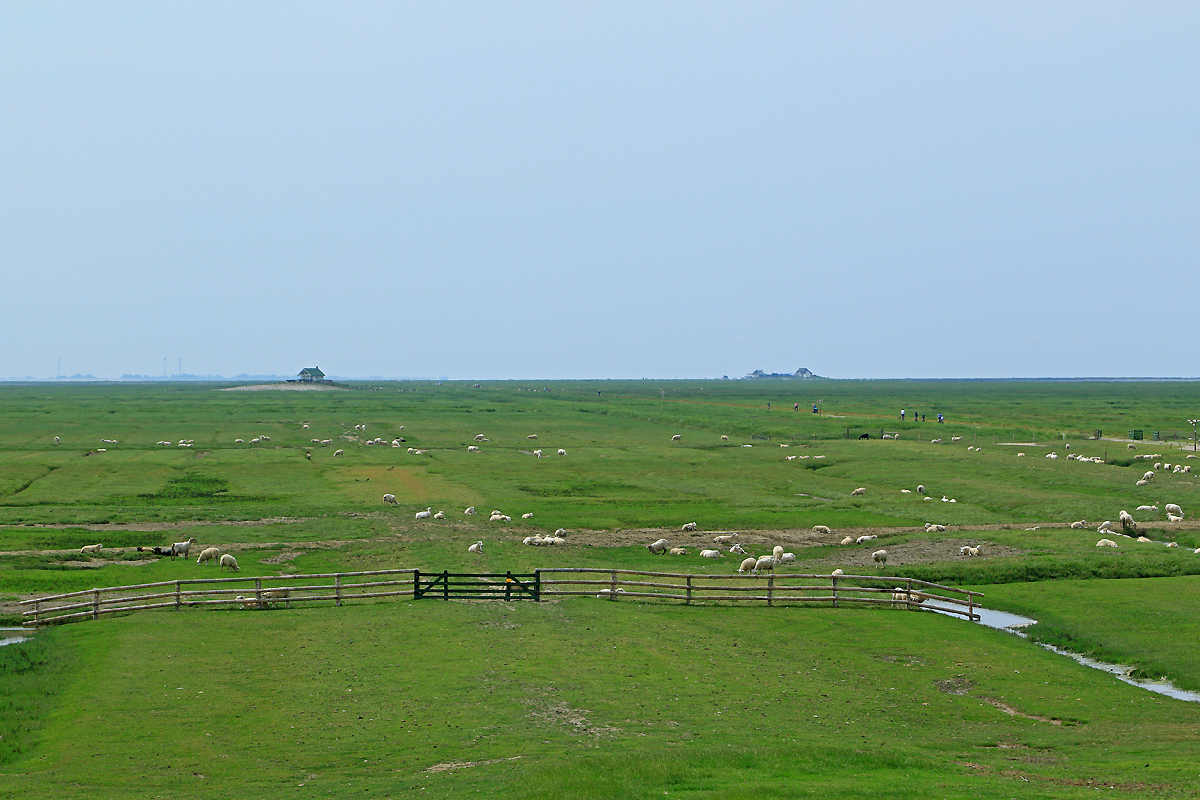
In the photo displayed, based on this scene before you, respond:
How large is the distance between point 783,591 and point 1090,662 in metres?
10.3

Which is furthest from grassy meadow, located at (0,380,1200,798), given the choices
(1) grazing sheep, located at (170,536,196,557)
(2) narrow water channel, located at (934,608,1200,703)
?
(1) grazing sheep, located at (170,536,196,557)

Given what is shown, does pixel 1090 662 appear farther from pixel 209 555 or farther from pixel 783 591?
pixel 209 555

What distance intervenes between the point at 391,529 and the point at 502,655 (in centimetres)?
2456

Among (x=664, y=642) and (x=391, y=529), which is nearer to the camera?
(x=664, y=642)

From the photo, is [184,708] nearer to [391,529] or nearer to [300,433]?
[391,529]

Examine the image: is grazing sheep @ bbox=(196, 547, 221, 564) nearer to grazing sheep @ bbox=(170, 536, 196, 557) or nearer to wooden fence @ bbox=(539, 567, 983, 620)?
grazing sheep @ bbox=(170, 536, 196, 557)

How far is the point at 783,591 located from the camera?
114 feet

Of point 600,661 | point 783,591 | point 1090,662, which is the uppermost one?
point 600,661

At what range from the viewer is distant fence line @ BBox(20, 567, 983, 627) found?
3102 centimetres

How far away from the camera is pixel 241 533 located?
4769cm

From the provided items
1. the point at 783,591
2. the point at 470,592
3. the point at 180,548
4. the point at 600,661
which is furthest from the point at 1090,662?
the point at 180,548

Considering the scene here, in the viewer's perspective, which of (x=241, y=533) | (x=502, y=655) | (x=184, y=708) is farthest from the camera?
(x=241, y=533)

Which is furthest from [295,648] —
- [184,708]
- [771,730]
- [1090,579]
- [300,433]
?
[300,433]

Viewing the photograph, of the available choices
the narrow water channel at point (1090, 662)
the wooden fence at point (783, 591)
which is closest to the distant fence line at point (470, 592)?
the wooden fence at point (783, 591)
